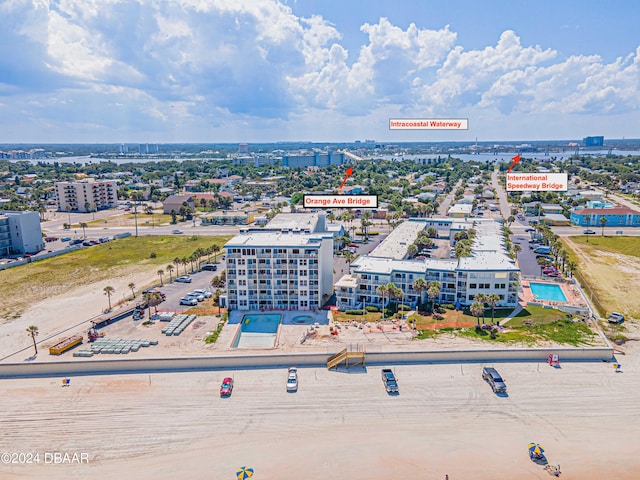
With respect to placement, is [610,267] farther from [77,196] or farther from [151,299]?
[77,196]

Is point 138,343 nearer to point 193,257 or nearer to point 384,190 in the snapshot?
point 193,257

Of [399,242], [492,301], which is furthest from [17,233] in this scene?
[492,301]

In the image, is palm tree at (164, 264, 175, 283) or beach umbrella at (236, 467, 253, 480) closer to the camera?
beach umbrella at (236, 467, 253, 480)

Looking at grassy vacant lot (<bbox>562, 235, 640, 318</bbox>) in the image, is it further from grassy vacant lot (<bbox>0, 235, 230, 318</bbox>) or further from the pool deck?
grassy vacant lot (<bbox>0, 235, 230, 318</bbox>)

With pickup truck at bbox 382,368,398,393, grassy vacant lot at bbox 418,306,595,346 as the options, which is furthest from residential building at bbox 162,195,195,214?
pickup truck at bbox 382,368,398,393

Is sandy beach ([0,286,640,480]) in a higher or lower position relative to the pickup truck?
lower

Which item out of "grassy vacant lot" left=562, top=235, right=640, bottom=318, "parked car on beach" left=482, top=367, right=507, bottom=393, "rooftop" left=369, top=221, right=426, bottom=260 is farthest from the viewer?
"rooftop" left=369, top=221, right=426, bottom=260

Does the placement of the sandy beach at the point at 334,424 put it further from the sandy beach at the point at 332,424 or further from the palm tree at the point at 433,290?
the palm tree at the point at 433,290

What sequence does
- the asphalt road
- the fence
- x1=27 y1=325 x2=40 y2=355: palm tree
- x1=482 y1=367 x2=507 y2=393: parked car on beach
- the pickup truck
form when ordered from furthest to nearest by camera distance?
the asphalt road, x1=27 y1=325 x2=40 y2=355: palm tree, the fence, the pickup truck, x1=482 y1=367 x2=507 y2=393: parked car on beach
